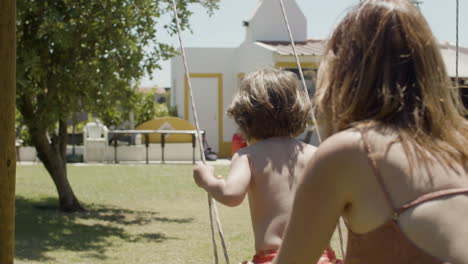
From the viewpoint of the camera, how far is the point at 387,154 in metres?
1.23

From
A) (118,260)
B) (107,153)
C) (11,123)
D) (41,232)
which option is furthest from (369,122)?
(107,153)

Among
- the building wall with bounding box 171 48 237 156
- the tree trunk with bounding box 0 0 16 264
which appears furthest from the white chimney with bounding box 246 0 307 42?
the tree trunk with bounding box 0 0 16 264

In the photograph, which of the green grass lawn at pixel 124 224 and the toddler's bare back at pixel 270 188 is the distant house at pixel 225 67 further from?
the toddler's bare back at pixel 270 188

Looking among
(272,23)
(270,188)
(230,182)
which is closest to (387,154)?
(230,182)

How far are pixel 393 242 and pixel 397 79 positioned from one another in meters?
0.31

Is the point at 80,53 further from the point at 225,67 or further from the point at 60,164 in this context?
the point at 225,67

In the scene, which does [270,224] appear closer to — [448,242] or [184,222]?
[448,242]

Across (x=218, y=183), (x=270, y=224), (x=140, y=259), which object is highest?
(x=218, y=183)

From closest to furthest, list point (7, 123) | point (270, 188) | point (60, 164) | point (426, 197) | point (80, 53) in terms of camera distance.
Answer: point (426, 197)
point (270, 188)
point (7, 123)
point (80, 53)
point (60, 164)

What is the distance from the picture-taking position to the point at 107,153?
18.6 meters

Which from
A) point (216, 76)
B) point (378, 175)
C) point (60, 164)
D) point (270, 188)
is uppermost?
point (216, 76)

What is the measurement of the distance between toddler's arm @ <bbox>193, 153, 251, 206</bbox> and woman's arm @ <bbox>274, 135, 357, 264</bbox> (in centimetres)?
85

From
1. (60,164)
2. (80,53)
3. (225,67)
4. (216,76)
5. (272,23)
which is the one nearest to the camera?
(80,53)

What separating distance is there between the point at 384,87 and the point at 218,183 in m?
1.00
